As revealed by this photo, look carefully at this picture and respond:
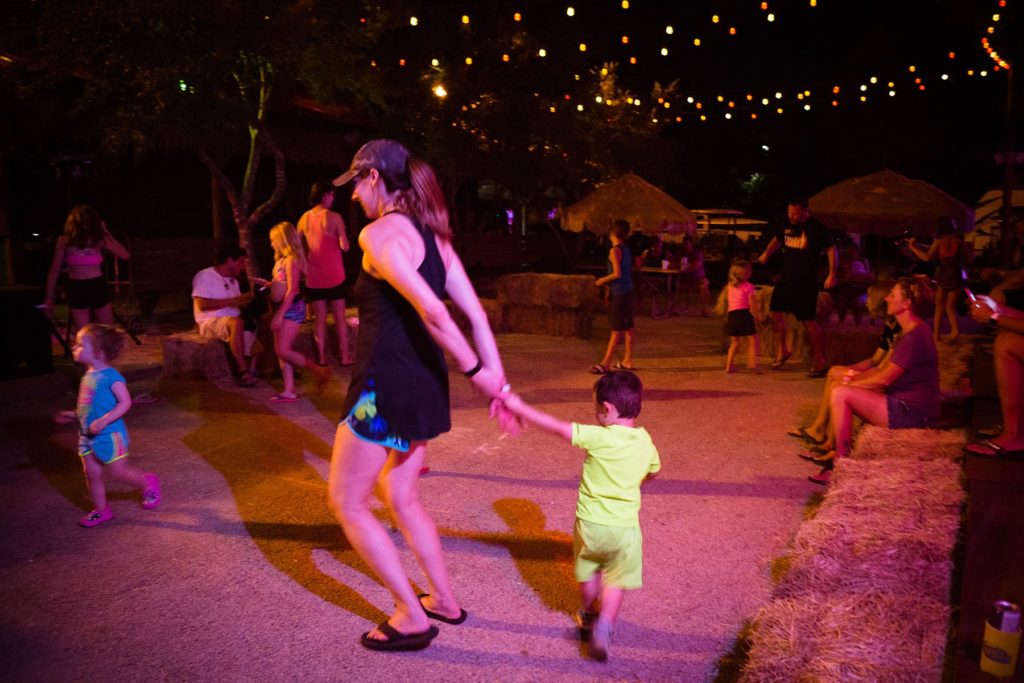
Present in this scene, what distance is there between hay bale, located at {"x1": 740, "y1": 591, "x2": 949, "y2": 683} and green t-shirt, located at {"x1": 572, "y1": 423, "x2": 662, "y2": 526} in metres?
0.69

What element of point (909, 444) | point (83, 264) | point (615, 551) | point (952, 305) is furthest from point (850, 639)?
point (952, 305)

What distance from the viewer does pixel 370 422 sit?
10.1 ft

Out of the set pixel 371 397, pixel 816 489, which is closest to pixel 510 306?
pixel 816 489

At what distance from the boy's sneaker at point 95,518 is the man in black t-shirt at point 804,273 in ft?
24.7

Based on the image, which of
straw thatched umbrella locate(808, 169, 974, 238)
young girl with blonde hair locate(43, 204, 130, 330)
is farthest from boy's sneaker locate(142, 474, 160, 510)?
straw thatched umbrella locate(808, 169, 974, 238)

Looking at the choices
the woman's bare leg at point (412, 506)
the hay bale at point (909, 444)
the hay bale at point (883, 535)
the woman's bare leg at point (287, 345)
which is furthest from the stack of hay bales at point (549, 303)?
the woman's bare leg at point (412, 506)

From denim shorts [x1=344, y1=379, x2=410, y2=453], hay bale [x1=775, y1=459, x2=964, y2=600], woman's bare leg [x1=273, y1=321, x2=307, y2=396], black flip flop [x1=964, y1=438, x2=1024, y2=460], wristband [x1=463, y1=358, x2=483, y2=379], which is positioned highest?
wristband [x1=463, y1=358, x2=483, y2=379]

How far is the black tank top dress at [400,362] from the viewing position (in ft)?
10.1

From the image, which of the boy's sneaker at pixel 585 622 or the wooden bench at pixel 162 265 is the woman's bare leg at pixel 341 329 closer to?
the wooden bench at pixel 162 265

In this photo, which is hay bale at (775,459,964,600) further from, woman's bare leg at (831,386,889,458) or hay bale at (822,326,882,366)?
hay bale at (822,326,882,366)

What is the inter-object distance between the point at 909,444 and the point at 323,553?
12.0ft

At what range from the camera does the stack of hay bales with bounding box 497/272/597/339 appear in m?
12.3

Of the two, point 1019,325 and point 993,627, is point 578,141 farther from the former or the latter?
point 993,627

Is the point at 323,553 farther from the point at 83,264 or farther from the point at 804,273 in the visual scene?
the point at 804,273
